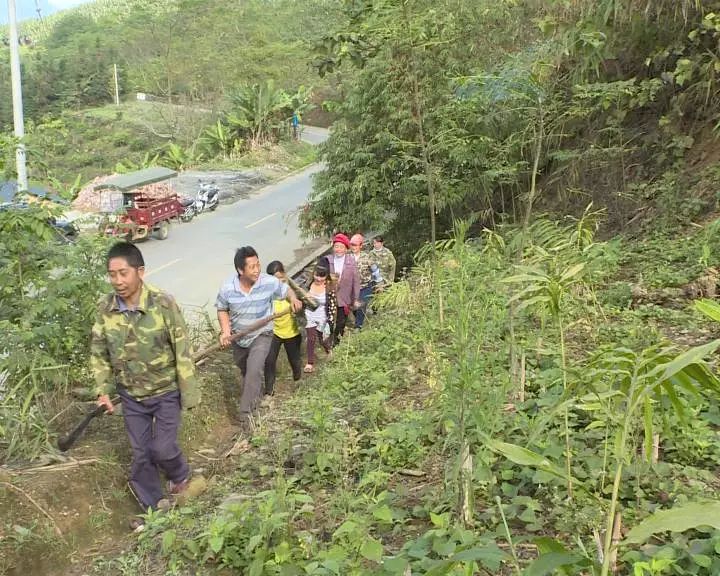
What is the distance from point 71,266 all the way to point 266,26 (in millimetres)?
36859

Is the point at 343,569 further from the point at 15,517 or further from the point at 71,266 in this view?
the point at 71,266

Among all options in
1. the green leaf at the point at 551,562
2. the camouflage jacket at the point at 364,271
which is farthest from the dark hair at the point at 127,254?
the camouflage jacket at the point at 364,271

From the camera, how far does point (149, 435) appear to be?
3977 mm

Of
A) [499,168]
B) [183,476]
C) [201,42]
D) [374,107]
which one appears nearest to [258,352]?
[183,476]

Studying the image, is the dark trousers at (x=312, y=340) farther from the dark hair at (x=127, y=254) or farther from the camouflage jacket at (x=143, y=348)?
the dark hair at (x=127, y=254)

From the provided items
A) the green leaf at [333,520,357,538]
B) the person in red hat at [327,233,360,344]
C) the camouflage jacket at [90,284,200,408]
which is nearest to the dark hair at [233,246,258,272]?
A: the camouflage jacket at [90,284,200,408]

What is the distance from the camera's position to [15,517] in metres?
3.57

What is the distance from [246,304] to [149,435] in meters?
1.45

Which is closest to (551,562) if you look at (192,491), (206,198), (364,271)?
(192,491)

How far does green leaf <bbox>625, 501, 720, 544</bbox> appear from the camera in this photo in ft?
3.72

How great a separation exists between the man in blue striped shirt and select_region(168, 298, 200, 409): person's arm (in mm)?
1137

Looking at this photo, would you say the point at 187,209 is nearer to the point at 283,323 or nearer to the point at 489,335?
the point at 283,323

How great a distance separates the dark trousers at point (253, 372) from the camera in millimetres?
5156

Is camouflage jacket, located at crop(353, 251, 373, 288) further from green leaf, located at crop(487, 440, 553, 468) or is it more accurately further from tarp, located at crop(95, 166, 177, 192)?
tarp, located at crop(95, 166, 177, 192)
